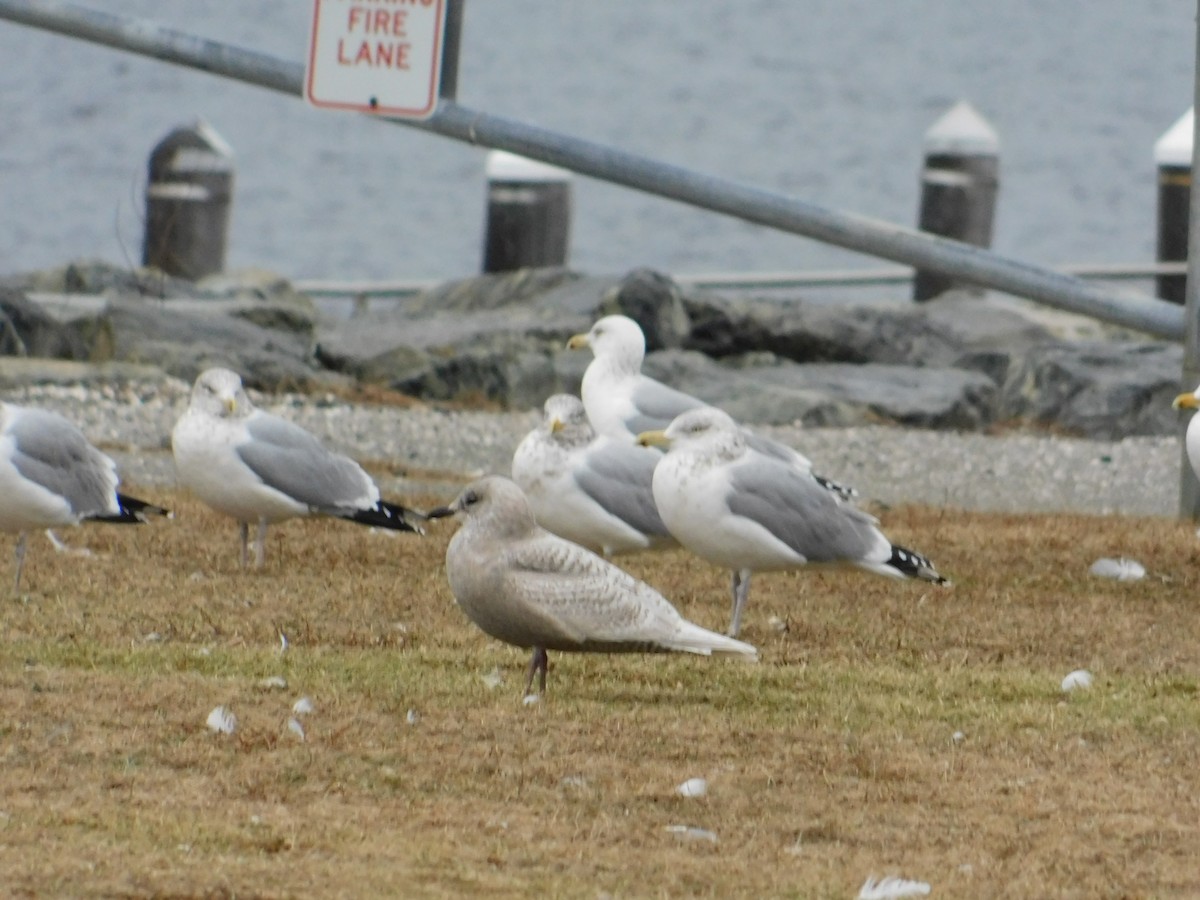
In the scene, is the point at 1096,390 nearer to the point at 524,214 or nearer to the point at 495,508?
the point at 524,214

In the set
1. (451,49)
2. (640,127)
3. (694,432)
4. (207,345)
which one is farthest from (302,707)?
(640,127)

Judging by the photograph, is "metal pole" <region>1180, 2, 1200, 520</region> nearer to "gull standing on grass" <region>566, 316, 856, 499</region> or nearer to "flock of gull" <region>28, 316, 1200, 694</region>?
"flock of gull" <region>28, 316, 1200, 694</region>

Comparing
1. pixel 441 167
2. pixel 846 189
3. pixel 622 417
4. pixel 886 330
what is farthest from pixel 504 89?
pixel 622 417

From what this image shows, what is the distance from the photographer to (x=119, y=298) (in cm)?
1503

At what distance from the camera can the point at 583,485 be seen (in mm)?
7703

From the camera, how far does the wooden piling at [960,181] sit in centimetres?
1867

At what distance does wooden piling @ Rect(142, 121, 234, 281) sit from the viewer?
18.7 metres

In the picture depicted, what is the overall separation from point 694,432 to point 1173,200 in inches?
477

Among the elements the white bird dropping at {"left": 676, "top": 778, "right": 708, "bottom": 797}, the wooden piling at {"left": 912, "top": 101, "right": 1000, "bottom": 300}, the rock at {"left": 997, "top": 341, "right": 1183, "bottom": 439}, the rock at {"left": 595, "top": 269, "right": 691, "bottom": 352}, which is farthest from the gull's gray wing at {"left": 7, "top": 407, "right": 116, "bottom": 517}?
the wooden piling at {"left": 912, "top": 101, "right": 1000, "bottom": 300}

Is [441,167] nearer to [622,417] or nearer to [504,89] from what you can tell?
[504,89]

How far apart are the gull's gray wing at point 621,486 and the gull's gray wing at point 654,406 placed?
1.21 meters

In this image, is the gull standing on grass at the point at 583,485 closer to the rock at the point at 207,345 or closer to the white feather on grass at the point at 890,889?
the white feather on grass at the point at 890,889

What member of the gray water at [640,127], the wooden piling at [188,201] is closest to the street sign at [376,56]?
the wooden piling at [188,201]

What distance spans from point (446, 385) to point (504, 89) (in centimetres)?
2068
